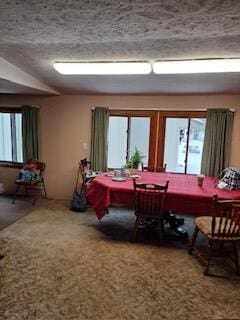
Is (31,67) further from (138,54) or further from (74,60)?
(138,54)

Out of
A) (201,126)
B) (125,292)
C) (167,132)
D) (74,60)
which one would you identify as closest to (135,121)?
(167,132)

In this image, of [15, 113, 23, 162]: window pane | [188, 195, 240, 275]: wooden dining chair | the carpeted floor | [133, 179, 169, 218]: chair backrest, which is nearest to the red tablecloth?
[133, 179, 169, 218]: chair backrest

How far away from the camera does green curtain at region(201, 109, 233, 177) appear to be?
15.3 feet

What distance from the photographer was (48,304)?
2.37m

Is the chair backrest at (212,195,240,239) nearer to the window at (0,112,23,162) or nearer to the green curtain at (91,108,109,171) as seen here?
the green curtain at (91,108,109,171)

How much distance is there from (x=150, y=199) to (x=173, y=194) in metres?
0.31

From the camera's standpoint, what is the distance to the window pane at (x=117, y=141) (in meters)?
5.38

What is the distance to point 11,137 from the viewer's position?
5965 millimetres

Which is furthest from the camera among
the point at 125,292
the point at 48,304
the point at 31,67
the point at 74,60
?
the point at 31,67

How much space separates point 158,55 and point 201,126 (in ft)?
6.80

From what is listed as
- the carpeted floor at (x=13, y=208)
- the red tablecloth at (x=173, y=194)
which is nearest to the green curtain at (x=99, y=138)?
the red tablecloth at (x=173, y=194)

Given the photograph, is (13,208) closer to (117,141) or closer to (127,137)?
(117,141)

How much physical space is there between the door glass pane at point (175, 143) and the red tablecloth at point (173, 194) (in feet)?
3.29

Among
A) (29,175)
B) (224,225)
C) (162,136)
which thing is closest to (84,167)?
(29,175)
